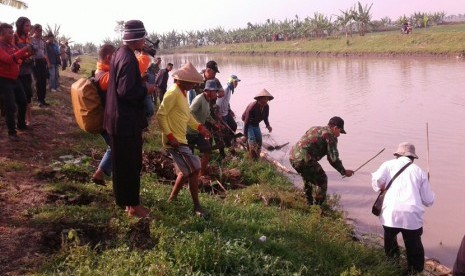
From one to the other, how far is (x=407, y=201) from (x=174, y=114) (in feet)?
8.38

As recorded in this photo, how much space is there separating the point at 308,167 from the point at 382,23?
62.0 meters

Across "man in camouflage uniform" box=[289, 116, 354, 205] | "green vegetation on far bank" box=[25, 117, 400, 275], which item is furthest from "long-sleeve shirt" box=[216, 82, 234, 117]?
"green vegetation on far bank" box=[25, 117, 400, 275]

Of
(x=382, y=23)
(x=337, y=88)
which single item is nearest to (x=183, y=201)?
(x=337, y=88)

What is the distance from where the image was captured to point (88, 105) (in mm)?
4344

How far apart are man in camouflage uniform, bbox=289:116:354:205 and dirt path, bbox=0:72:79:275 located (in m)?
3.25

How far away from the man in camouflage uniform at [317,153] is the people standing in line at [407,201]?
107 centimetres

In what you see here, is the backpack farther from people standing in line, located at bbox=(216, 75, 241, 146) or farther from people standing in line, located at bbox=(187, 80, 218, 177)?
people standing in line, located at bbox=(216, 75, 241, 146)

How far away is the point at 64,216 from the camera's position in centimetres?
429

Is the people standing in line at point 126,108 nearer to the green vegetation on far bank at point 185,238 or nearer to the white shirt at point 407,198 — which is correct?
the green vegetation on far bank at point 185,238

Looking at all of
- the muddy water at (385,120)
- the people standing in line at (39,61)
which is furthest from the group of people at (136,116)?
the people standing in line at (39,61)

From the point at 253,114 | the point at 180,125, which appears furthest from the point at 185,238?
the point at 253,114

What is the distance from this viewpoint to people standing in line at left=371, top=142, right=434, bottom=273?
444 cm

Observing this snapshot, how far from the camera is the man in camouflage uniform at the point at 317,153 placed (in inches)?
226

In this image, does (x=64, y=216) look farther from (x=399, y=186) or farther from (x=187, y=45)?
(x=187, y=45)
